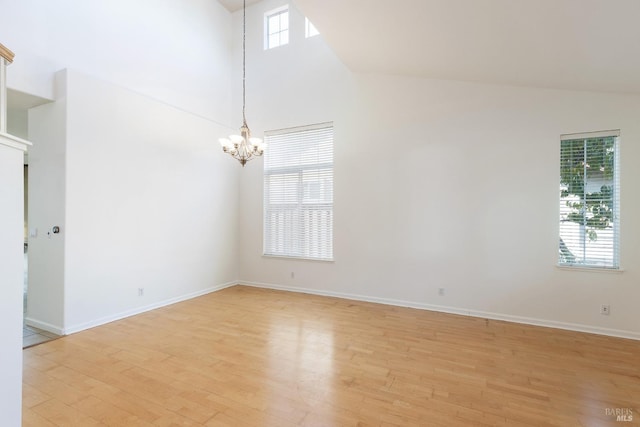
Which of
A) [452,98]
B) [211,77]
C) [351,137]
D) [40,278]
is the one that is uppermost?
[211,77]

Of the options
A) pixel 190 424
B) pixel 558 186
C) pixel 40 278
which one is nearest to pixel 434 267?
pixel 558 186

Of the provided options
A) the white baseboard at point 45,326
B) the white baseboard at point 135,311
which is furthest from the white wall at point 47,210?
the white baseboard at point 135,311

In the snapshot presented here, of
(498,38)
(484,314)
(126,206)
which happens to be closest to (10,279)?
(126,206)

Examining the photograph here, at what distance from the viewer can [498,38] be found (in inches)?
114

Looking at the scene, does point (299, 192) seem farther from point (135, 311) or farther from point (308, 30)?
point (135, 311)

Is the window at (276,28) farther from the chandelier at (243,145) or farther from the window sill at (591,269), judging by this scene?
the window sill at (591,269)

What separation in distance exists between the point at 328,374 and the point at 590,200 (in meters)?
3.69

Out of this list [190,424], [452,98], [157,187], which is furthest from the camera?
[157,187]

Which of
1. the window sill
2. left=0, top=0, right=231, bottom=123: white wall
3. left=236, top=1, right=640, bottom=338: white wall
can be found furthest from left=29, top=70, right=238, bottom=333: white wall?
the window sill

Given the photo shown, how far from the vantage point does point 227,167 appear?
18.7ft

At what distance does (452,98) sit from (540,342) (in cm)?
324

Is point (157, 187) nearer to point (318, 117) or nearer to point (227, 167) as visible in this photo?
point (227, 167)

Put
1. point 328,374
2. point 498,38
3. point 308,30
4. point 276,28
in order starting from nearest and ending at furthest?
point 328,374 → point 498,38 → point 308,30 → point 276,28

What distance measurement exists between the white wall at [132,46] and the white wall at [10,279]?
2.37 metres
